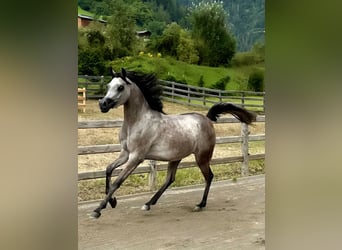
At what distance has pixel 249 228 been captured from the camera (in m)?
0.99

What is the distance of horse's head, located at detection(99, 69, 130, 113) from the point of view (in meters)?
0.99

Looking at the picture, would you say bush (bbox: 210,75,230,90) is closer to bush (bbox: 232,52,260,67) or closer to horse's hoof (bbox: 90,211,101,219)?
bush (bbox: 232,52,260,67)

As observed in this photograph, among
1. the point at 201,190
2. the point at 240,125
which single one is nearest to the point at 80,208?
the point at 201,190

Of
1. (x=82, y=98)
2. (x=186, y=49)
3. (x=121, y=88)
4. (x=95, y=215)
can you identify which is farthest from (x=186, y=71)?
(x=95, y=215)

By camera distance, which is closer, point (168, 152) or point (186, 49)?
point (186, 49)

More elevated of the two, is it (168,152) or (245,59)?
(245,59)

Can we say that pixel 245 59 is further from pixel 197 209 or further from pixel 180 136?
pixel 197 209

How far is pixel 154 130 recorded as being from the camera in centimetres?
114

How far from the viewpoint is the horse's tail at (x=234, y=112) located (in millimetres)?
1092

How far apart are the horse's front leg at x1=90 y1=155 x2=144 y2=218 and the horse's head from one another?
15 centimetres

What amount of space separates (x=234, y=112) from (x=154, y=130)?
0.21 m

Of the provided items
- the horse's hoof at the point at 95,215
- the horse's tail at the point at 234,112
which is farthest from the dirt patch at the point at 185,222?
the horse's tail at the point at 234,112
